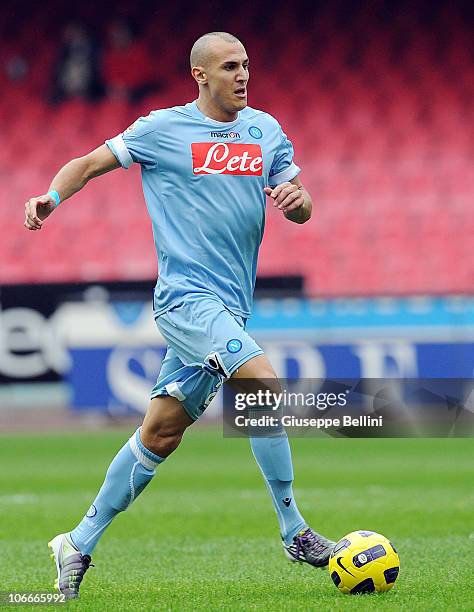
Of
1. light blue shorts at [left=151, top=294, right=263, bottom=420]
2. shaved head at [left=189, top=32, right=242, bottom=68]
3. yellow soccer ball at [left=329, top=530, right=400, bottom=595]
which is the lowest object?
yellow soccer ball at [left=329, top=530, right=400, bottom=595]

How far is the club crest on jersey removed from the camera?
16.8 ft

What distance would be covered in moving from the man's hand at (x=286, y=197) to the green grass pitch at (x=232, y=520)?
1.55m

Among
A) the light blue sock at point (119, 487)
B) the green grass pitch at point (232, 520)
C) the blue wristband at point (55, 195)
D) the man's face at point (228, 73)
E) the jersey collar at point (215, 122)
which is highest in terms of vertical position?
the man's face at point (228, 73)

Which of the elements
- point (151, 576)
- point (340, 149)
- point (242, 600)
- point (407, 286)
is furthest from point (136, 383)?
point (242, 600)

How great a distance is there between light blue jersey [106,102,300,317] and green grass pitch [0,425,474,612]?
1215 mm

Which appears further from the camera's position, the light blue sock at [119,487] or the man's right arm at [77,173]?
the light blue sock at [119,487]

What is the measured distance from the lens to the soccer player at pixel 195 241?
197 inches

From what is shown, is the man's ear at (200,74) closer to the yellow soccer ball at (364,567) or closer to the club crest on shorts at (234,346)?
the club crest on shorts at (234,346)

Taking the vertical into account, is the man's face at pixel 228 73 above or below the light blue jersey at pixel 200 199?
above

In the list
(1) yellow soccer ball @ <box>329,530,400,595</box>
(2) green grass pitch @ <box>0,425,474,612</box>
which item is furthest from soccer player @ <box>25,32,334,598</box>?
(2) green grass pitch @ <box>0,425,474,612</box>

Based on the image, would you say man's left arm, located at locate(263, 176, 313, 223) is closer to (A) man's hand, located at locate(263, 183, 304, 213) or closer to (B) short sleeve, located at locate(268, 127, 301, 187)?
(A) man's hand, located at locate(263, 183, 304, 213)

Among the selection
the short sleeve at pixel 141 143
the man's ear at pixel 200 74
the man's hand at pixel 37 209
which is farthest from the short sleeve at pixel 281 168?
the man's hand at pixel 37 209

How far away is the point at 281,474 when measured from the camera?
520cm

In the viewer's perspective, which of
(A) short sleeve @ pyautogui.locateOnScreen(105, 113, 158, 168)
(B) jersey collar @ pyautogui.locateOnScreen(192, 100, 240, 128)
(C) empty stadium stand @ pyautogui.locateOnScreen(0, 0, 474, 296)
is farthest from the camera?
(C) empty stadium stand @ pyautogui.locateOnScreen(0, 0, 474, 296)
